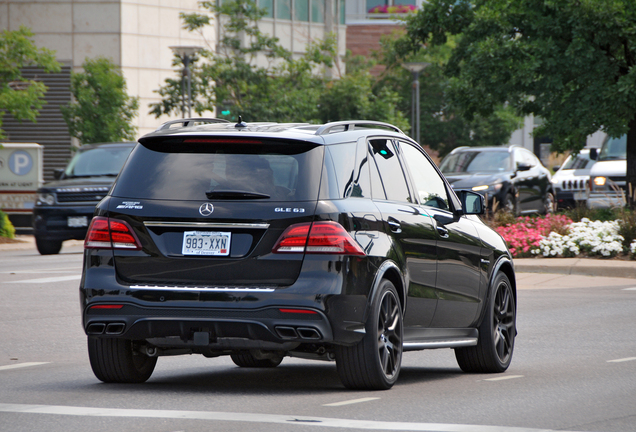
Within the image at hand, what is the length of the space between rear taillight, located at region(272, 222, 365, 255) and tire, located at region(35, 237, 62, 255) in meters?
15.9

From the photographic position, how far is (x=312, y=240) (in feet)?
22.2

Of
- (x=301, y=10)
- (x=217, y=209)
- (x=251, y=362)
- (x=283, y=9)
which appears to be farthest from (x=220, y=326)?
(x=301, y=10)

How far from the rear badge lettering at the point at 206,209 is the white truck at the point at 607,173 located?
16.5 metres

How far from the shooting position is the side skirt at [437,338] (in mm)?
7605

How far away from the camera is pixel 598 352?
9.74 metres

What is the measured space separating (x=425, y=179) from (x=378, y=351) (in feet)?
5.60

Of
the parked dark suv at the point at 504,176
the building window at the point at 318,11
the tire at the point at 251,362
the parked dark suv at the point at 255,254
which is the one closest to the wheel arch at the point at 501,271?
the parked dark suv at the point at 255,254

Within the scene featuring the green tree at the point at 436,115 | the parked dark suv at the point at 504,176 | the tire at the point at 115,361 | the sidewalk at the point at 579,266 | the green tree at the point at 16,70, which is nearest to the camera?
the tire at the point at 115,361

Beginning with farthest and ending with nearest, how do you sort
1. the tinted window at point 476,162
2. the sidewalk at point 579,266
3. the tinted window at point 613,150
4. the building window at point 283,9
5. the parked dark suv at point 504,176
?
the building window at point 283,9 < the tinted window at point 613,150 < the tinted window at point 476,162 < the parked dark suv at point 504,176 < the sidewalk at point 579,266

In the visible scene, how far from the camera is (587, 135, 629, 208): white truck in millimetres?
23234

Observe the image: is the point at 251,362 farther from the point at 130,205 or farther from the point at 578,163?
the point at 578,163

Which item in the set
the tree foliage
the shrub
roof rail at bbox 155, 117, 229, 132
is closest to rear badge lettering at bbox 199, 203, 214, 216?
roof rail at bbox 155, 117, 229, 132

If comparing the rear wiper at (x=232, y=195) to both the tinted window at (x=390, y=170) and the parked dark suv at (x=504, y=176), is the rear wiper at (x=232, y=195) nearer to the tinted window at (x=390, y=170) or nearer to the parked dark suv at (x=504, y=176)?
the tinted window at (x=390, y=170)

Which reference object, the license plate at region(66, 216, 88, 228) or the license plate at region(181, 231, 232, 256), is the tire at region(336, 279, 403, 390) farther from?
the license plate at region(66, 216, 88, 228)
